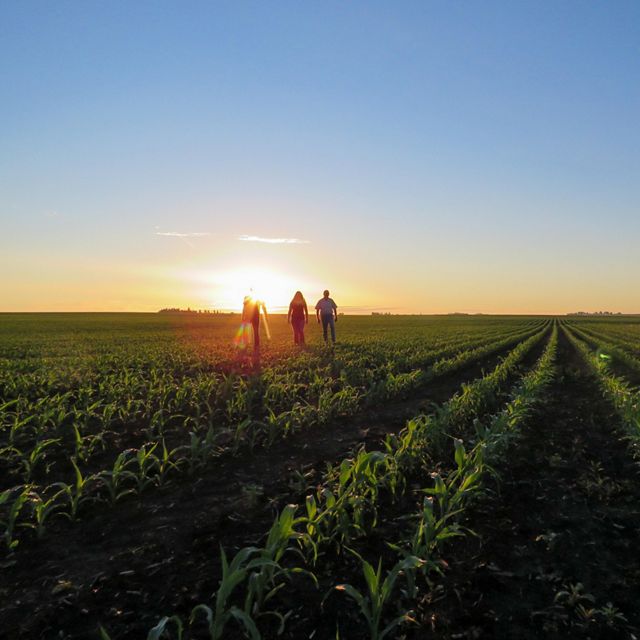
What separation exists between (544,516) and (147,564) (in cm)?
355

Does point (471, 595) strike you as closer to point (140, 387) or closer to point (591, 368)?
point (140, 387)

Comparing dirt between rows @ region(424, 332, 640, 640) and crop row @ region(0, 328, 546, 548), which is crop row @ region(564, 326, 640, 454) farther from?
crop row @ region(0, 328, 546, 548)

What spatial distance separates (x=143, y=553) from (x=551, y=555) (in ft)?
10.7

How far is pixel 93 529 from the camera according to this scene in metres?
A: 4.21

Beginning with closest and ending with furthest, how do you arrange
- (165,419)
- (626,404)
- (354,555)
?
1. (354,555)
2. (165,419)
3. (626,404)

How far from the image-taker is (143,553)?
3777 millimetres

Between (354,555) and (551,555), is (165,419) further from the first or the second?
(551,555)

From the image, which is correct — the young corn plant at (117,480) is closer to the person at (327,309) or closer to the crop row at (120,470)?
the crop row at (120,470)

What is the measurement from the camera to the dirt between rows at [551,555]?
2971 millimetres

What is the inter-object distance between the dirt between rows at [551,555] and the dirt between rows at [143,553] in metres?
1.73

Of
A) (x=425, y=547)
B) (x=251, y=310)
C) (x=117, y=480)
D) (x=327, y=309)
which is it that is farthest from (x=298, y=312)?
Answer: (x=425, y=547)

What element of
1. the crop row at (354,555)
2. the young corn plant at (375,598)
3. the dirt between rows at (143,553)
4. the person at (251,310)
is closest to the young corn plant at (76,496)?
the dirt between rows at (143,553)

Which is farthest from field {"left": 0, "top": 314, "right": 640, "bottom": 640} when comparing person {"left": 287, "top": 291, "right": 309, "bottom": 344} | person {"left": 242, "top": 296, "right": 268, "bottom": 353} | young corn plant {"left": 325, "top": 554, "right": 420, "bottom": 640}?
person {"left": 287, "top": 291, "right": 309, "bottom": 344}

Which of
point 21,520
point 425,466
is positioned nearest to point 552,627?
point 425,466
